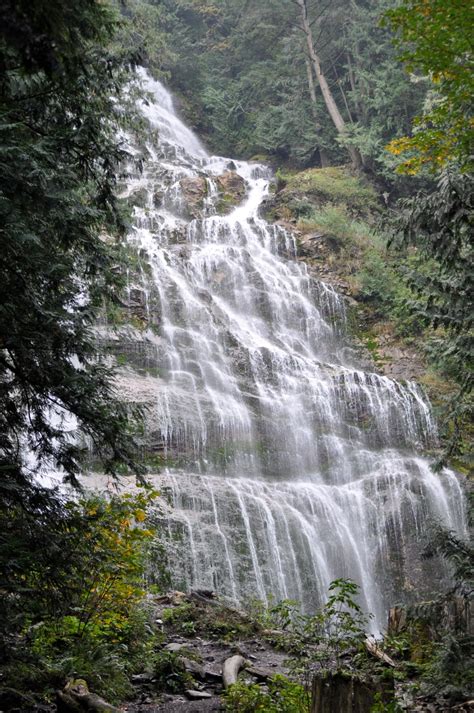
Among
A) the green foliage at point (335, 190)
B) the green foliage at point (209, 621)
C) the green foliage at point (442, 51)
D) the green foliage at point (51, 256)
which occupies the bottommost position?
the green foliage at point (209, 621)

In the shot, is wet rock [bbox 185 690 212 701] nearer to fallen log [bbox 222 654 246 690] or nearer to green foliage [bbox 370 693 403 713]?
fallen log [bbox 222 654 246 690]

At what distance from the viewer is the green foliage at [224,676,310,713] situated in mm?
4613

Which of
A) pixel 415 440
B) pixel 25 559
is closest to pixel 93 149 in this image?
pixel 25 559

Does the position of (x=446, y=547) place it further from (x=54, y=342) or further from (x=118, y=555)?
(x=54, y=342)

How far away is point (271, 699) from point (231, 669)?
2.11m

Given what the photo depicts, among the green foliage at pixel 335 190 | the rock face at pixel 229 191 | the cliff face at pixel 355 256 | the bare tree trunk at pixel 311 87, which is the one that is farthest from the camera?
the bare tree trunk at pixel 311 87

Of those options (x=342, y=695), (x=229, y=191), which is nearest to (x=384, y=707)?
(x=342, y=695)

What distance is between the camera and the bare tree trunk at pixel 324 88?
29.8 m

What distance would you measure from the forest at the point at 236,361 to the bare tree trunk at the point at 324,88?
0.22 metres

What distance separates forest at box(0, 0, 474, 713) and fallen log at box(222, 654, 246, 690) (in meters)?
0.05

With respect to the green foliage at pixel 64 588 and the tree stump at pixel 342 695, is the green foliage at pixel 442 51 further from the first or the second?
the tree stump at pixel 342 695

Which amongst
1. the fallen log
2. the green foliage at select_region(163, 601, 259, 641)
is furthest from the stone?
the green foliage at select_region(163, 601, 259, 641)

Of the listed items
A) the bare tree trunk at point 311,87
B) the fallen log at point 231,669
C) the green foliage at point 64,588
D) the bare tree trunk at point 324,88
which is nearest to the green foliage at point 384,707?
the green foliage at point 64,588

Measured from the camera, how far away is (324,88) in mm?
31562
